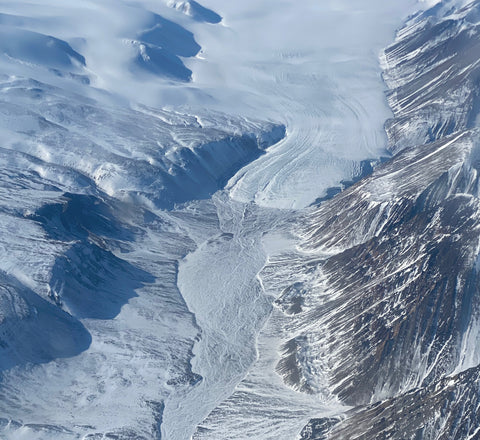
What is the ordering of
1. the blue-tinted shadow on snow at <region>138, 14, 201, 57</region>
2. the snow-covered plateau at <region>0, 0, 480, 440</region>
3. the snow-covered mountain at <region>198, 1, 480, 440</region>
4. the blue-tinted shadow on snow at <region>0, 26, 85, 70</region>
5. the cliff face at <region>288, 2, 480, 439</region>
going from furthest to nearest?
the blue-tinted shadow on snow at <region>138, 14, 201, 57</region> < the blue-tinted shadow on snow at <region>0, 26, 85, 70</region> < the snow-covered plateau at <region>0, 0, 480, 440</region> < the snow-covered mountain at <region>198, 1, 480, 440</region> < the cliff face at <region>288, 2, 480, 439</region>

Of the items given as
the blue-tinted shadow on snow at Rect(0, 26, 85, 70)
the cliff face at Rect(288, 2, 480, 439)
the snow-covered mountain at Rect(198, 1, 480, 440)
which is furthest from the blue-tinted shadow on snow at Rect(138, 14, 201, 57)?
the cliff face at Rect(288, 2, 480, 439)

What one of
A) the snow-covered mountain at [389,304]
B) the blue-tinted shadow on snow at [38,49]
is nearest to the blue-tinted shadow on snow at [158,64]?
the blue-tinted shadow on snow at [38,49]

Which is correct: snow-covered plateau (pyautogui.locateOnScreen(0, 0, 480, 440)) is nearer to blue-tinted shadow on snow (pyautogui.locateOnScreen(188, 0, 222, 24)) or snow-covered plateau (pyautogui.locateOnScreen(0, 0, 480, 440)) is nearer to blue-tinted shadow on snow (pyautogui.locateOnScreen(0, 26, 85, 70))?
blue-tinted shadow on snow (pyautogui.locateOnScreen(0, 26, 85, 70))

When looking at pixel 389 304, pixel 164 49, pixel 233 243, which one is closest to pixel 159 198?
pixel 233 243

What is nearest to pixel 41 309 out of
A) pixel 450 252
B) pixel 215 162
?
pixel 450 252

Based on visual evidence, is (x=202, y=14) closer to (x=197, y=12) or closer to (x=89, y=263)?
(x=197, y=12)

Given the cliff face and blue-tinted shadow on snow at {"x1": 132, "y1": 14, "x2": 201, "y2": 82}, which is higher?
blue-tinted shadow on snow at {"x1": 132, "y1": 14, "x2": 201, "y2": 82}
